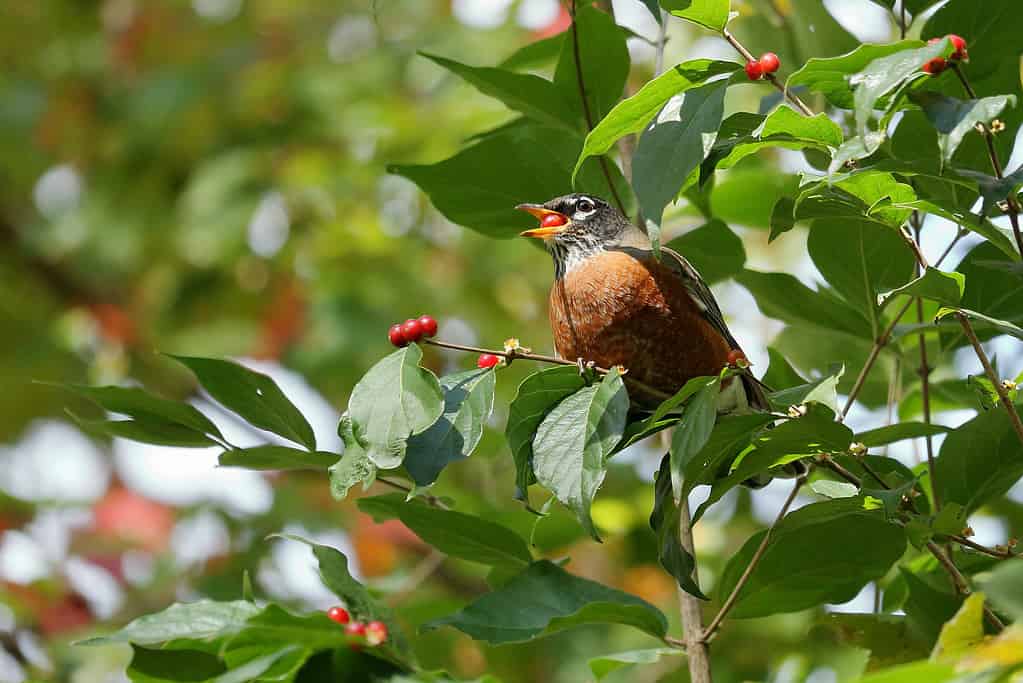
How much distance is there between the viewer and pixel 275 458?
1.64 m

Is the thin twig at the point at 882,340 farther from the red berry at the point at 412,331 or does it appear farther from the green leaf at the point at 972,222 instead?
the red berry at the point at 412,331

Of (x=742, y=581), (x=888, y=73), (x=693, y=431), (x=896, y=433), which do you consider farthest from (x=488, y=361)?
(x=888, y=73)

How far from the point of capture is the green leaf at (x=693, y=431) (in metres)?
1.45

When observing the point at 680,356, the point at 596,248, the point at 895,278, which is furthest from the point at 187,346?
the point at 895,278

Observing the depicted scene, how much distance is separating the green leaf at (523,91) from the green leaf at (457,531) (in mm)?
720

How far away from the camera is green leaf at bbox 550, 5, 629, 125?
6.56 ft

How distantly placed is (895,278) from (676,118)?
61 centimetres

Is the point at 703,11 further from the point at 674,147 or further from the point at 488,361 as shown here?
the point at 488,361

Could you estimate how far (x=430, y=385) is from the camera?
151cm

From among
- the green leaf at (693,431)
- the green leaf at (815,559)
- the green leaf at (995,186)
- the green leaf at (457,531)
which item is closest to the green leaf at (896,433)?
the green leaf at (815,559)

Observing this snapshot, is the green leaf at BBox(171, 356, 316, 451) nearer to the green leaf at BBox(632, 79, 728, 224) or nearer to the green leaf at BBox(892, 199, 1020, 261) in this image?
the green leaf at BBox(632, 79, 728, 224)

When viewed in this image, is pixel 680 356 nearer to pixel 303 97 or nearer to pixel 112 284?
pixel 303 97

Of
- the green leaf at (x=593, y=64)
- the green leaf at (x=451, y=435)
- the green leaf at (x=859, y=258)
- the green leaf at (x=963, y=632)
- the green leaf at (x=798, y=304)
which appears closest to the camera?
the green leaf at (x=963, y=632)

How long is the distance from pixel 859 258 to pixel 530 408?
0.66 metres
